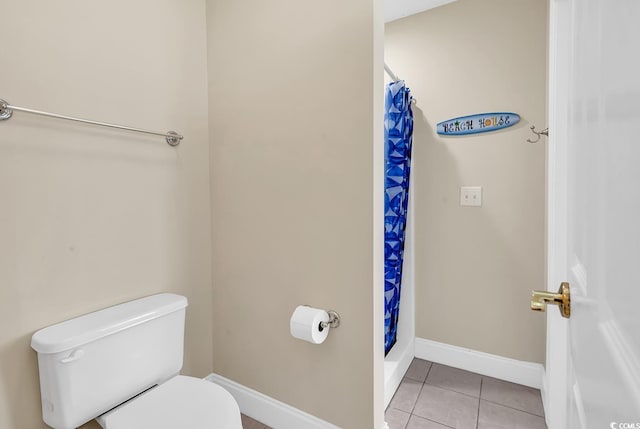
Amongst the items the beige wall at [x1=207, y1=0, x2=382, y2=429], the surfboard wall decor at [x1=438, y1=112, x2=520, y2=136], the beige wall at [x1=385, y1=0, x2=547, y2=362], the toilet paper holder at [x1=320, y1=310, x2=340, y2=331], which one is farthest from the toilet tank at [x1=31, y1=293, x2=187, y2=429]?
the surfboard wall decor at [x1=438, y1=112, x2=520, y2=136]

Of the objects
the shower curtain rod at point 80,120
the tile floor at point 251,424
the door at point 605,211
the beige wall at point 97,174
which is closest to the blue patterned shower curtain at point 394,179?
the tile floor at point 251,424

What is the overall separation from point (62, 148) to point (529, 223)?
239 centimetres

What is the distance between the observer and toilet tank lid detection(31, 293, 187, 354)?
1.08 meters

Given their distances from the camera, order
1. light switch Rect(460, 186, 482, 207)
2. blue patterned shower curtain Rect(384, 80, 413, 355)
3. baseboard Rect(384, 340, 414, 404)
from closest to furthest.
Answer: baseboard Rect(384, 340, 414, 404)
blue patterned shower curtain Rect(384, 80, 413, 355)
light switch Rect(460, 186, 482, 207)

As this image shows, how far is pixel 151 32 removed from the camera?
1488 mm

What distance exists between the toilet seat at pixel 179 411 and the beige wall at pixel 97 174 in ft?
1.29

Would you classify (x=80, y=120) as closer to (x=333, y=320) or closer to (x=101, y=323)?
(x=101, y=323)

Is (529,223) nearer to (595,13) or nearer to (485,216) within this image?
(485,216)

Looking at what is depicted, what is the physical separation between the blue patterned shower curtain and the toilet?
1.16m

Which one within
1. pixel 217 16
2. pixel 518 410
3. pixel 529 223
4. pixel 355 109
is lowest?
pixel 518 410

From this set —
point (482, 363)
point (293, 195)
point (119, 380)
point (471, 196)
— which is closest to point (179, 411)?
point (119, 380)

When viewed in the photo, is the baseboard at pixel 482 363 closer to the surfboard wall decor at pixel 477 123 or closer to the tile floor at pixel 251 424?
the tile floor at pixel 251 424

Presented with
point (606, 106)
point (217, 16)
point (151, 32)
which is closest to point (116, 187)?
point (151, 32)

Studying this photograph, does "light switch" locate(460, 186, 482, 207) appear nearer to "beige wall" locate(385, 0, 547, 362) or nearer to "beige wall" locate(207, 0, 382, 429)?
"beige wall" locate(385, 0, 547, 362)
